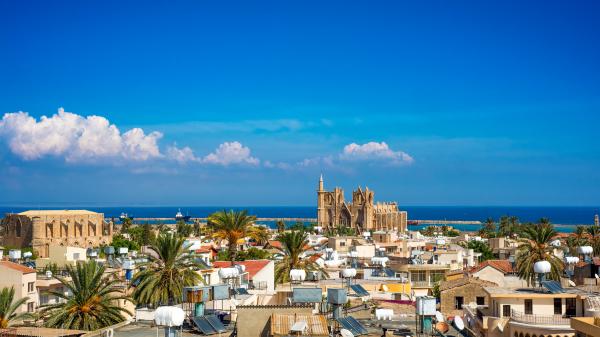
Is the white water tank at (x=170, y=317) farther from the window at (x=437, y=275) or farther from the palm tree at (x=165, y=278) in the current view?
the window at (x=437, y=275)

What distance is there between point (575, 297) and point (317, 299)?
29.6 feet

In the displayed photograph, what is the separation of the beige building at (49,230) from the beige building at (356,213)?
2137 inches

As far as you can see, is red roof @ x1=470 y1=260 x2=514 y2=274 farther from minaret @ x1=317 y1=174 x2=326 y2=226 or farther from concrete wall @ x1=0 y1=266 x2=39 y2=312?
minaret @ x1=317 y1=174 x2=326 y2=226

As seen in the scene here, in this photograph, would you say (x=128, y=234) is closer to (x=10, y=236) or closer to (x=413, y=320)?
(x=10, y=236)

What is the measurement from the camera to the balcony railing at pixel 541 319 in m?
25.4

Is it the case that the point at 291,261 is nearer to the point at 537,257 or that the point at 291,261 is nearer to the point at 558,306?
the point at 537,257

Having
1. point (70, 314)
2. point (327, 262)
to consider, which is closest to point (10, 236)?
point (327, 262)

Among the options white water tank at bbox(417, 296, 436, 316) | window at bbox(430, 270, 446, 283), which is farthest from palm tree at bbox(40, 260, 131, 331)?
window at bbox(430, 270, 446, 283)

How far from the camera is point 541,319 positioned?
25719 mm

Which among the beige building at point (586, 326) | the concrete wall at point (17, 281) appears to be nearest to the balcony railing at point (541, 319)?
the beige building at point (586, 326)

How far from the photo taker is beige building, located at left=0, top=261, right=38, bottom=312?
38031mm

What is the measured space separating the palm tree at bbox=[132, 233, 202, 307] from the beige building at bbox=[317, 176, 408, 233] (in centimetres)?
11956

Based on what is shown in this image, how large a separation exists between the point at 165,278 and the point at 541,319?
15.0 meters

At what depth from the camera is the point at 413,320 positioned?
97.9 feet
